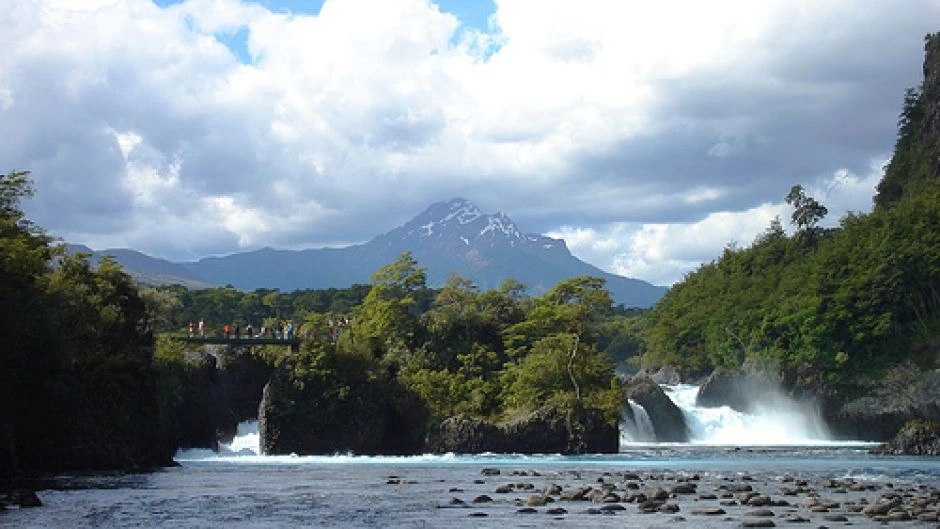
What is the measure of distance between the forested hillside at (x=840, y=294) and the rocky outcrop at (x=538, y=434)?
34748 mm

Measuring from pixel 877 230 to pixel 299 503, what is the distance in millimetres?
85136

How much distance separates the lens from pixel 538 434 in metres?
73.9

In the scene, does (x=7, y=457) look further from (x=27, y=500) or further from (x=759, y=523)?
(x=759, y=523)

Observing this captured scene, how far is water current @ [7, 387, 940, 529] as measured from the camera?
32.5 meters

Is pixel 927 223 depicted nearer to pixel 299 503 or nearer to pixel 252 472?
pixel 252 472

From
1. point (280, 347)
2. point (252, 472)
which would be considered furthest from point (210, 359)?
point (252, 472)

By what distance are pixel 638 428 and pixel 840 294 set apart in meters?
27.7

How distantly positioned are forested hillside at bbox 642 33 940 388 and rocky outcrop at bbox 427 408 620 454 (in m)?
34.7

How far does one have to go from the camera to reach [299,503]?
127 feet

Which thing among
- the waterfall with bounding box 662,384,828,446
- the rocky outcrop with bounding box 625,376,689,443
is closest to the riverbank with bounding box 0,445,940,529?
the rocky outcrop with bounding box 625,376,689,443

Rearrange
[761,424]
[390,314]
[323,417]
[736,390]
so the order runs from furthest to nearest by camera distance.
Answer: [736,390]
[761,424]
[390,314]
[323,417]

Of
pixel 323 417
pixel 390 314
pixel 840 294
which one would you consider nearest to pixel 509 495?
pixel 323 417

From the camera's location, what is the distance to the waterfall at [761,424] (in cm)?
9575

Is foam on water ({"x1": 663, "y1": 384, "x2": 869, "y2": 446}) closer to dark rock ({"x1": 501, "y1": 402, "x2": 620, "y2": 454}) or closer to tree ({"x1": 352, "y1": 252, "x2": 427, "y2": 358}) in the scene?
dark rock ({"x1": 501, "y1": 402, "x2": 620, "y2": 454})
